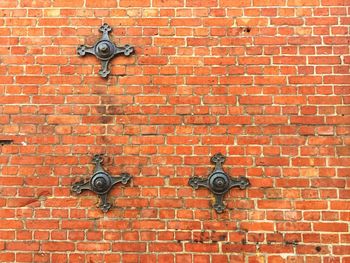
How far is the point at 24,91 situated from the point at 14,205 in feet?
2.66

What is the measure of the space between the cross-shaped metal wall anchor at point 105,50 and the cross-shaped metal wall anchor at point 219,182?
0.99 m

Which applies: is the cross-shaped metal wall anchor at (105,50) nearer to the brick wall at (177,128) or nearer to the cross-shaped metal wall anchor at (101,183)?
the brick wall at (177,128)

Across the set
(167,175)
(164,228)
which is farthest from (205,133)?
(164,228)

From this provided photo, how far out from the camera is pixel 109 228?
2.83 metres

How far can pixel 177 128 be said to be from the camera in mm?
2910

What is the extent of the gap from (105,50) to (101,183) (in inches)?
37.3

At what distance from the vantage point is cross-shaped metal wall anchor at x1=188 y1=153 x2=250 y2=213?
2816 millimetres

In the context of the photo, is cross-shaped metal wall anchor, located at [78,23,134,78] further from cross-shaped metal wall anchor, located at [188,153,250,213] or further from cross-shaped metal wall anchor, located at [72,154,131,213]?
cross-shaped metal wall anchor, located at [188,153,250,213]

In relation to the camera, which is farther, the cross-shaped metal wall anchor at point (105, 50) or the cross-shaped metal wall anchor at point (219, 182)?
the cross-shaped metal wall anchor at point (105, 50)

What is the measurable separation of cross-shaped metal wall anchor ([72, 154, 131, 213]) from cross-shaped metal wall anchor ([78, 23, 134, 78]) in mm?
669

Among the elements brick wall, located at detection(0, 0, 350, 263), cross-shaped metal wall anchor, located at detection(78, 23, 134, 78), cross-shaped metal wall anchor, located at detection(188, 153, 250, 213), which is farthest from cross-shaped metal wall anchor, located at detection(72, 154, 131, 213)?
cross-shaped metal wall anchor, located at detection(78, 23, 134, 78)

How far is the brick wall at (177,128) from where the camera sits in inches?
110

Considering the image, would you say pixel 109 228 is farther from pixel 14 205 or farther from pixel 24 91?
pixel 24 91

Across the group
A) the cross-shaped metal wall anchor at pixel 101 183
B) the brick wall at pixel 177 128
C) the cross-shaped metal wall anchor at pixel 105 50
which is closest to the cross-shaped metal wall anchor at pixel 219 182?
the brick wall at pixel 177 128
